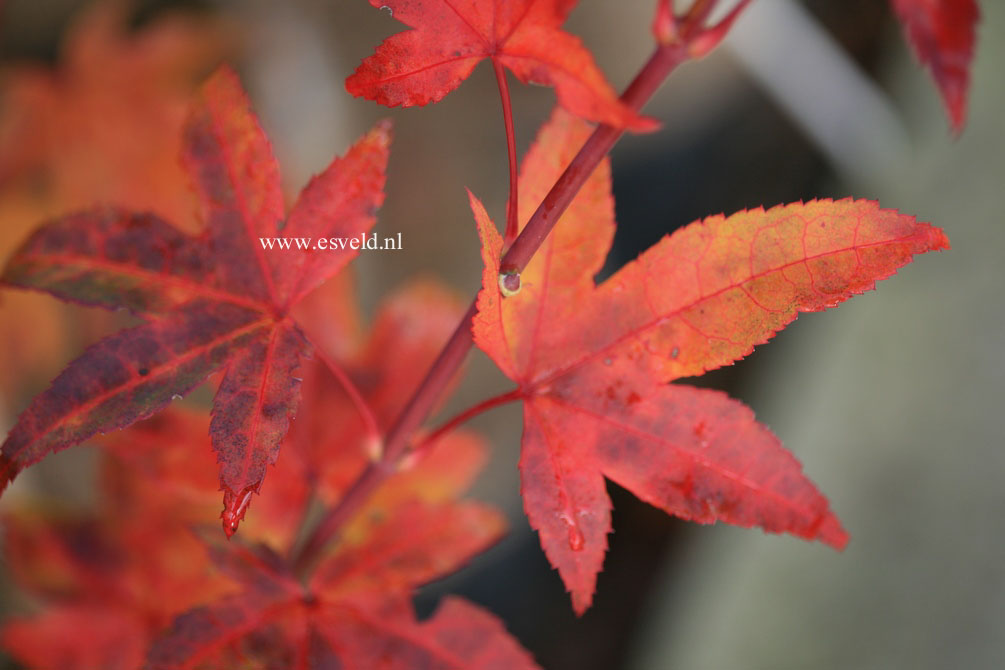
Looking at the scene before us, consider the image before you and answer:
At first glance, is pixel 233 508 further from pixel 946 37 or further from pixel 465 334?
pixel 946 37

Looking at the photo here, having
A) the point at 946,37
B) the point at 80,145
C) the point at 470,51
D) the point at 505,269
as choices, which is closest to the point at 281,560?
the point at 505,269

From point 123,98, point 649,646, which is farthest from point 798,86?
point 123,98

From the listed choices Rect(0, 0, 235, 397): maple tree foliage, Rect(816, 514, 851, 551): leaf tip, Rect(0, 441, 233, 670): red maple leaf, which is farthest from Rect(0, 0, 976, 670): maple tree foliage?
Rect(0, 0, 235, 397): maple tree foliage

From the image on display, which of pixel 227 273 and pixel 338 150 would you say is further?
pixel 338 150

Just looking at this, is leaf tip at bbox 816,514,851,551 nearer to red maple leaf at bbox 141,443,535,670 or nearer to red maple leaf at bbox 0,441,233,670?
red maple leaf at bbox 141,443,535,670

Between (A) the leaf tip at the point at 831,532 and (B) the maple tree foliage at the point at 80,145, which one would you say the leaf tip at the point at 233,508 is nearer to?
(A) the leaf tip at the point at 831,532

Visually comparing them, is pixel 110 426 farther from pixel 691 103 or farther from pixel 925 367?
pixel 691 103
